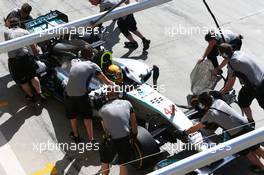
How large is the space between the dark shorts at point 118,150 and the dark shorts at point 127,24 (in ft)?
14.8

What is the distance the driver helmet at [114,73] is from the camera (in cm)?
775

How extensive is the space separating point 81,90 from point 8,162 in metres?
1.64

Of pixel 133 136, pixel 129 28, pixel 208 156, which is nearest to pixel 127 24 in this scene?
pixel 129 28

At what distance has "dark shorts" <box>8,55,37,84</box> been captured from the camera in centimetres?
852

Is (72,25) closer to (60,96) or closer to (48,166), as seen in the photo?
(60,96)

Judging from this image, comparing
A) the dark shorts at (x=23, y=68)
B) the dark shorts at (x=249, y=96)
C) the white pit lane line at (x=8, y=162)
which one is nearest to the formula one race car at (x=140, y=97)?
the dark shorts at (x=23, y=68)

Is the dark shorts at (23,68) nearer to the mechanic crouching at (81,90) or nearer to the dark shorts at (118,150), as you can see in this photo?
the mechanic crouching at (81,90)

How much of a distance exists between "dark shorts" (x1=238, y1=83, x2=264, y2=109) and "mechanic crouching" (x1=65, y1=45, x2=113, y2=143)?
219cm

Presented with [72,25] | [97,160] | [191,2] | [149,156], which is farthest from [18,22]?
[191,2]

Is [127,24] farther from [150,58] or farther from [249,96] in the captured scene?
[249,96]

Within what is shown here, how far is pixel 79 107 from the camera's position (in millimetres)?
7508

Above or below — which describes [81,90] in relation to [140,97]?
above

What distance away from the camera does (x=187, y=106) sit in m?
8.25

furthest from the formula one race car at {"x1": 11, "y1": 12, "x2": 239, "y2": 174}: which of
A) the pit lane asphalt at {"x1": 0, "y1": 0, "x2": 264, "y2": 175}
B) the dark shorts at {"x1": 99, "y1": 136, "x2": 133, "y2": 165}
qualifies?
the pit lane asphalt at {"x1": 0, "y1": 0, "x2": 264, "y2": 175}
